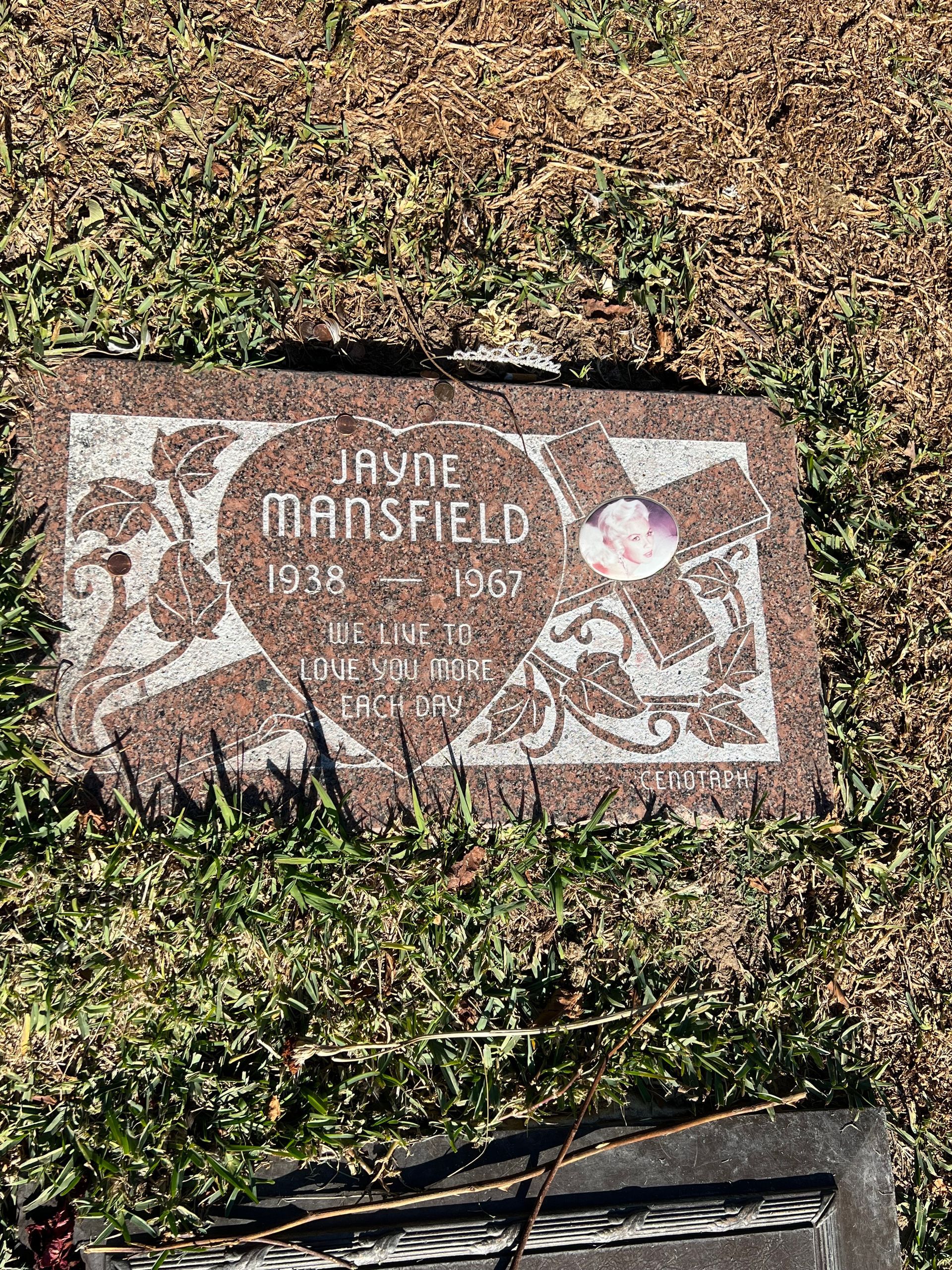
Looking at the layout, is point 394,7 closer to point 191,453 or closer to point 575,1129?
point 191,453

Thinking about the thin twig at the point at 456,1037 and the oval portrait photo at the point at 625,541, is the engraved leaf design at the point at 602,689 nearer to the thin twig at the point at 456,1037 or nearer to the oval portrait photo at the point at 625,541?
the oval portrait photo at the point at 625,541

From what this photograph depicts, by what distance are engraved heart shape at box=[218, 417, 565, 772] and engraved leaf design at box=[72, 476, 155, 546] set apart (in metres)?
0.20

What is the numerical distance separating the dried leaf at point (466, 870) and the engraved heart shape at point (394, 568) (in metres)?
0.28

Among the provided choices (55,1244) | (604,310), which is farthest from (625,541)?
(55,1244)

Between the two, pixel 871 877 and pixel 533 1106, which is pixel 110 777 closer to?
pixel 533 1106

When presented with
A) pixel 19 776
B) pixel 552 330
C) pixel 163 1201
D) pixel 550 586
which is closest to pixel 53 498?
pixel 19 776

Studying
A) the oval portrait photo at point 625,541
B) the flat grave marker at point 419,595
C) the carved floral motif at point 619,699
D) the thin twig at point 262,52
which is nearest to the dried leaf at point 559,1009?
the flat grave marker at point 419,595

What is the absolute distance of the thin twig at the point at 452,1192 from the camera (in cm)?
209

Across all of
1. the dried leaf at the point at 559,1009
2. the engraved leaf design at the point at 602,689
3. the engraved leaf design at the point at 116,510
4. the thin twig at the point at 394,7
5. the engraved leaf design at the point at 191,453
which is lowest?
the dried leaf at the point at 559,1009

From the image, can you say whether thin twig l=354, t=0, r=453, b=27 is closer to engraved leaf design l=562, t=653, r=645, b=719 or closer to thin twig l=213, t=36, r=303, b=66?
thin twig l=213, t=36, r=303, b=66

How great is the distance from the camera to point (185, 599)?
238cm

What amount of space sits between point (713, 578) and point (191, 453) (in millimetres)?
1387

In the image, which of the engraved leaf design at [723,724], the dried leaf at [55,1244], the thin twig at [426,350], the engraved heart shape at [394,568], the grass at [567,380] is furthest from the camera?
the thin twig at [426,350]

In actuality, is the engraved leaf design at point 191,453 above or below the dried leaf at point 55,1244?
above
